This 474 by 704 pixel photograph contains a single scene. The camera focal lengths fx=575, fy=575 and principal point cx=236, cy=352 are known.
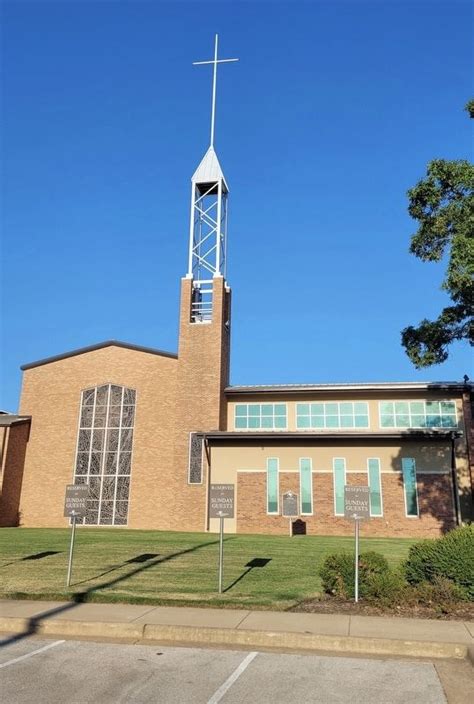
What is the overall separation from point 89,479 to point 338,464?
14.7 metres

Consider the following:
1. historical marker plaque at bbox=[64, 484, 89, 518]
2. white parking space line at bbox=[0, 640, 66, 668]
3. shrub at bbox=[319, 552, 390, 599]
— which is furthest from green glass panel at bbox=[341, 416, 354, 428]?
white parking space line at bbox=[0, 640, 66, 668]

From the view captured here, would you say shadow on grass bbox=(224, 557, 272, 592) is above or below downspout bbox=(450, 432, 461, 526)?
below

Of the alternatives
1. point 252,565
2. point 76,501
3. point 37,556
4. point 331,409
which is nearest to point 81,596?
point 76,501

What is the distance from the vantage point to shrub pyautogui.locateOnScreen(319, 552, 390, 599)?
1066 centimetres

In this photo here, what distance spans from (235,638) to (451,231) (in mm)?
12983

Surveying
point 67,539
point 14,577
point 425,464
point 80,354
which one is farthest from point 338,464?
point 14,577

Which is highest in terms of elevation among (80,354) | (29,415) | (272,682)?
(80,354)

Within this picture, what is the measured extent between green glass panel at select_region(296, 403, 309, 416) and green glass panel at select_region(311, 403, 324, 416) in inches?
13.9

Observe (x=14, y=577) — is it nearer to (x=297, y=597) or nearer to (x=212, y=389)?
(x=297, y=597)

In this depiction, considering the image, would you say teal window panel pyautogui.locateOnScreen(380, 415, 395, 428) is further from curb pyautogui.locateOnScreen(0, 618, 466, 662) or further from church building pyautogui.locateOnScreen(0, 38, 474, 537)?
curb pyautogui.locateOnScreen(0, 618, 466, 662)

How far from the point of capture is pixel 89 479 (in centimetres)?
3422

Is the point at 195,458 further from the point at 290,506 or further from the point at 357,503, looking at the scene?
the point at 357,503

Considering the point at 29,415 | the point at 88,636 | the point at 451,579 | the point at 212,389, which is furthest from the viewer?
the point at 29,415

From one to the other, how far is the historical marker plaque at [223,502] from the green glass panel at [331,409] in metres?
22.6
